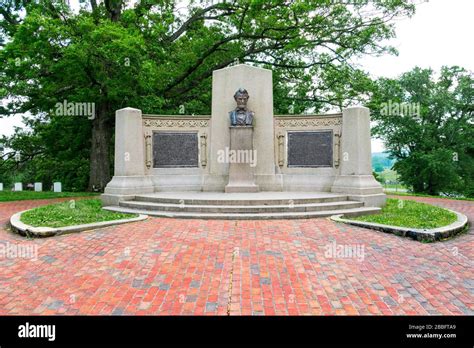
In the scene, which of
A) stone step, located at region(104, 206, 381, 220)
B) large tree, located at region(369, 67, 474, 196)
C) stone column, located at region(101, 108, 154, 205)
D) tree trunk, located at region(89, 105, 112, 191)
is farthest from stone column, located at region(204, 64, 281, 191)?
large tree, located at region(369, 67, 474, 196)

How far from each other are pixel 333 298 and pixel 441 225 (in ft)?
17.2

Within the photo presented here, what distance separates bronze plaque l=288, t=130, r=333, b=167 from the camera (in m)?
13.0

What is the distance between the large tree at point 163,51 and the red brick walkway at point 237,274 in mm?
10672

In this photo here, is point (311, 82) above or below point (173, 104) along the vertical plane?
above

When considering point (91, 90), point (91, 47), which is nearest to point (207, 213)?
point (91, 47)

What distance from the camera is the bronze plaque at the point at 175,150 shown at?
13297mm

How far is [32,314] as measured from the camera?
3.88 metres

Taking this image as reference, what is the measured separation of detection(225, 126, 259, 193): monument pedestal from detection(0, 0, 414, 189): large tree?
19.7 ft

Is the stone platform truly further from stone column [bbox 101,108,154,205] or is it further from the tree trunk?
the tree trunk

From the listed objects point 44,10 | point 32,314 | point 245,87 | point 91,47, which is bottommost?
point 32,314

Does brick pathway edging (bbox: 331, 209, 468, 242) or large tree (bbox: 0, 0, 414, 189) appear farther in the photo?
large tree (bbox: 0, 0, 414, 189)

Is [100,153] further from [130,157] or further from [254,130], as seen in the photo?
[254,130]
